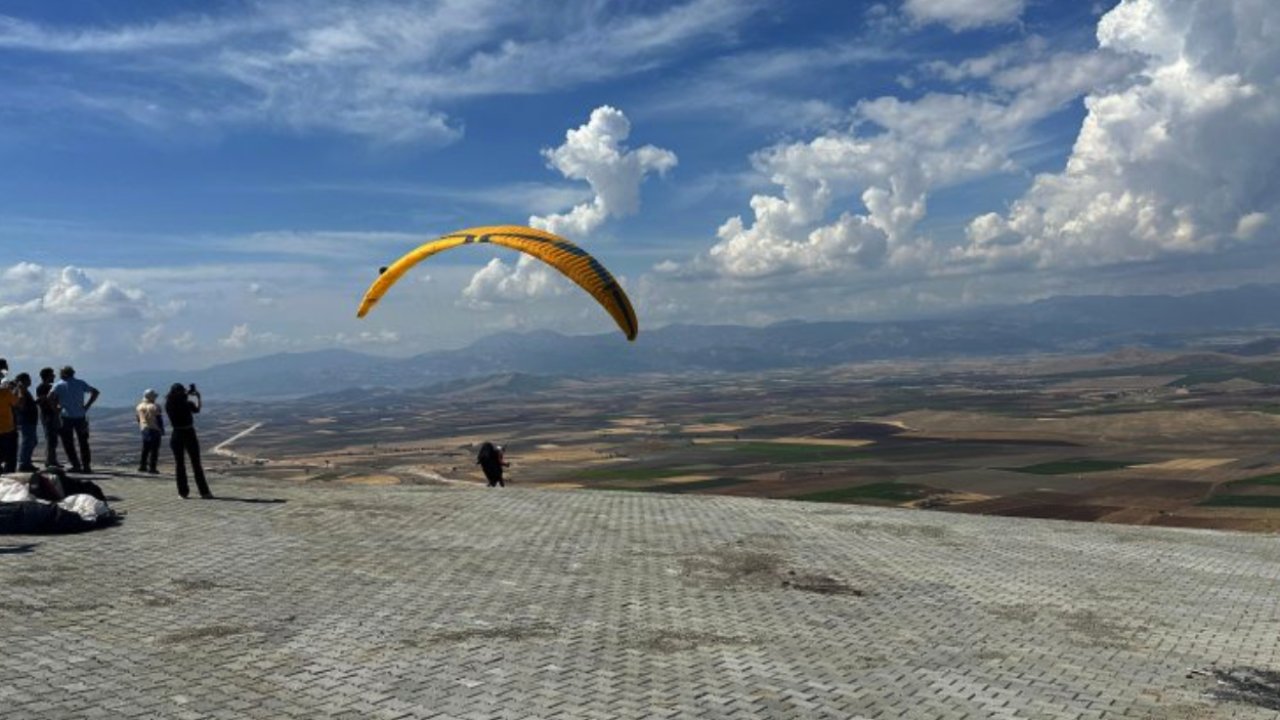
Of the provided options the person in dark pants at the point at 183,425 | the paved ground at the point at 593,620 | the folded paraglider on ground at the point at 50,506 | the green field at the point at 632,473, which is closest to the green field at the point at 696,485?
the green field at the point at 632,473

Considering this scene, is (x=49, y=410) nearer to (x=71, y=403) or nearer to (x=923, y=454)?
(x=71, y=403)

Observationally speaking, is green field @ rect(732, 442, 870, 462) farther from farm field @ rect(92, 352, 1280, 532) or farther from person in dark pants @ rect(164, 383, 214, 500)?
person in dark pants @ rect(164, 383, 214, 500)

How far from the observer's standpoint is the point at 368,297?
25.7m

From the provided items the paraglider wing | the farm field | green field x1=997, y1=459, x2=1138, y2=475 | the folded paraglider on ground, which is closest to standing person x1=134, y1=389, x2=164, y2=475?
the folded paraglider on ground

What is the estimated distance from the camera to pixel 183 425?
1652 centimetres

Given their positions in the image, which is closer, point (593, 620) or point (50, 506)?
point (593, 620)

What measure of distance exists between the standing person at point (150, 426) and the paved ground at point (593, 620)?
1.92 metres

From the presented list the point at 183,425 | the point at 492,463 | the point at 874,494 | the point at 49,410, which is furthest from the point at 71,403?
the point at 874,494

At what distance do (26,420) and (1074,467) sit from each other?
80307mm

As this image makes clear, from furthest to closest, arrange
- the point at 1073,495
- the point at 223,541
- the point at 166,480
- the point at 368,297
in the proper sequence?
the point at 1073,495
the point at 368,297
the point at 166,480
the point at 223,541

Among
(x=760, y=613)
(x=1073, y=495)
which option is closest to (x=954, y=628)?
Result: (x=760, y=613)

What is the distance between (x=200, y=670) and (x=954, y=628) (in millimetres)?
9139

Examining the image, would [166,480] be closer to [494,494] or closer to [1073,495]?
[494,494]

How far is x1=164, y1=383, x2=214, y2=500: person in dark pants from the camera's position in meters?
16.2
